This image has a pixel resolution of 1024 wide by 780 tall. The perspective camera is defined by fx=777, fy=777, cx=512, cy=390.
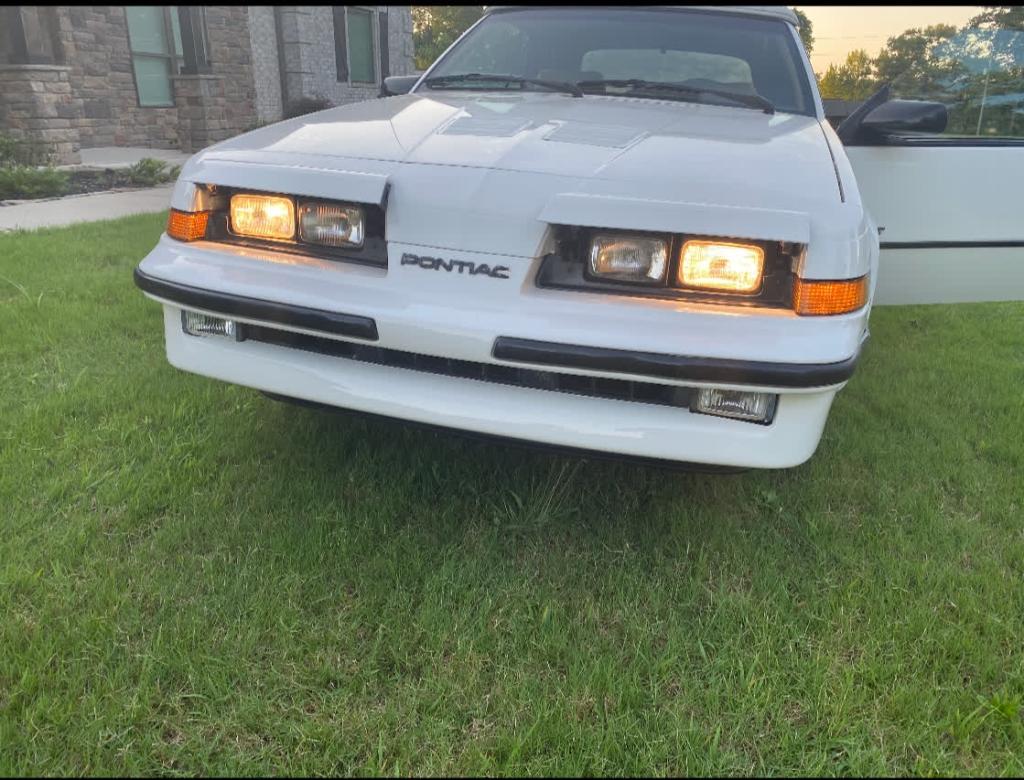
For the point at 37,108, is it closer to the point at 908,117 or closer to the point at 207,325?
the point at 207,325

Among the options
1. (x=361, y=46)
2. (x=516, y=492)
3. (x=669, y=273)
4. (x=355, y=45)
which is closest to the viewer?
(x=669, y=273)

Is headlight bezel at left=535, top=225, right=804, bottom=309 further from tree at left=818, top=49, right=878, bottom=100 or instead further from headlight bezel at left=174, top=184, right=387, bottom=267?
tree at left=818, top=49, right=878, bottom=100

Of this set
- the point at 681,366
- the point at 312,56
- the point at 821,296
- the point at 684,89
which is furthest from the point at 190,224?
the point at 312,56

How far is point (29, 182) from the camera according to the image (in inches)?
274

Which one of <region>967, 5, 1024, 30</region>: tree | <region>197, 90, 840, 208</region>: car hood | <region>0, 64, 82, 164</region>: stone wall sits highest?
<region>967, 5, 1024, 30</region>: tree

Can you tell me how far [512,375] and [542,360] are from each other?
123mm

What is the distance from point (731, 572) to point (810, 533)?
12.9 inches

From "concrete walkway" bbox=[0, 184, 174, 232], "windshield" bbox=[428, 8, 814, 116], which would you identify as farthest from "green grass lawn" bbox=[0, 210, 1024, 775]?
"concrete walkway" bbox=[0, 184, 174, 232]

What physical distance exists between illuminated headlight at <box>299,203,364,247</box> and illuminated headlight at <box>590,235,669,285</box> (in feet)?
1.99

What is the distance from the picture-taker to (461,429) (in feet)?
6.16

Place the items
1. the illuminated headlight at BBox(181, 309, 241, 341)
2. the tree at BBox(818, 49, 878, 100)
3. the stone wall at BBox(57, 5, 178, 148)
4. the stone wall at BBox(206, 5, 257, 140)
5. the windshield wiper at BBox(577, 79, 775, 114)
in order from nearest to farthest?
the illuminated headlight at BBox(181, 309, 241, 341) < the windshield wiper at BBox(577, 79, 775, 114) < the tree at BBox(818, 49, 878, 100) < the stone wall at BBox(57, 5, 178, 148) < the stone wall at BBox(206, 5, 257, 140)

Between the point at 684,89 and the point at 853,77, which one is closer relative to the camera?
the point at 684,89

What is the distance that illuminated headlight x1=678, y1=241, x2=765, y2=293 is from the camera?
1.74 metres

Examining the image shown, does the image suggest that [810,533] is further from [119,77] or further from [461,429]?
[119,77]
